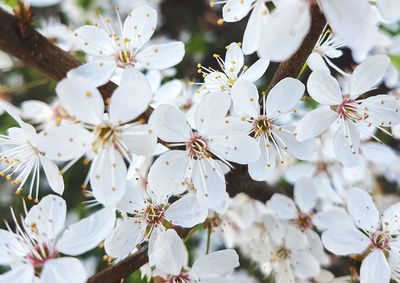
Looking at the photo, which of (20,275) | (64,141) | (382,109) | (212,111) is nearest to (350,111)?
(382,109)

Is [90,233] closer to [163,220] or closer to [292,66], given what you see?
[163,220]

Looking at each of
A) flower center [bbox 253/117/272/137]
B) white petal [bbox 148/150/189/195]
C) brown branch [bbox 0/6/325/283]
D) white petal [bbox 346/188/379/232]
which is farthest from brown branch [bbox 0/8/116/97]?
white petal [bbox 346/188/379/232]

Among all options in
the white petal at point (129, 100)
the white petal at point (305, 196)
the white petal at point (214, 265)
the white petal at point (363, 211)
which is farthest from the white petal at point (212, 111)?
the white petal at point (305, 196)

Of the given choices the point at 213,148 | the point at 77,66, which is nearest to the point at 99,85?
the point at 77,66

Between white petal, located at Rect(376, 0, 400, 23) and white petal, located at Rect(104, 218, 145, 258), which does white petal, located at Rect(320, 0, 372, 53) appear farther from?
white petal, located at Rect(104, 218, 145, 258)

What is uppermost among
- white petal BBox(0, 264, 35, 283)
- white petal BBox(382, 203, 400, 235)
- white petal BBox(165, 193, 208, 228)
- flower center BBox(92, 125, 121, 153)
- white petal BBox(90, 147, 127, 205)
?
flower center BBox(92, 125, 121, 153)

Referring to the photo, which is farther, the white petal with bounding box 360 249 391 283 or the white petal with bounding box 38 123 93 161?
the white petal with bounding box 360 249 391 283
